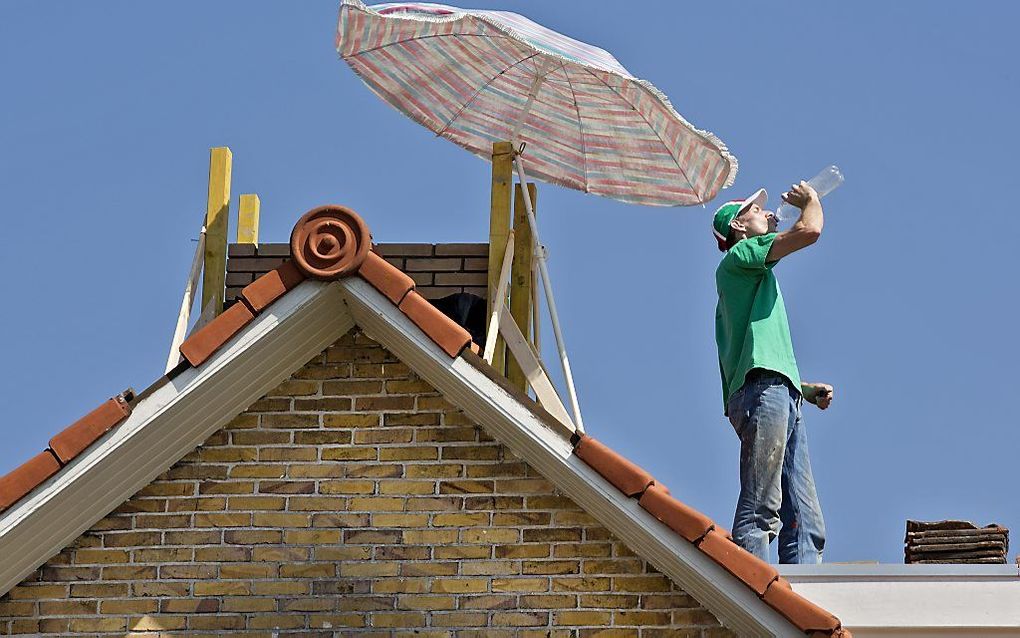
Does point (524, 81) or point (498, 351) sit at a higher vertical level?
point (524, 81)

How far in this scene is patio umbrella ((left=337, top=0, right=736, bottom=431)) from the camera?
39.2 ft

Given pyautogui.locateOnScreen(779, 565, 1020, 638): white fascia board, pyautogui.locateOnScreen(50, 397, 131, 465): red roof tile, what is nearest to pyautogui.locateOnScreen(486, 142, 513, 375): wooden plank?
pyautogui.locateOnScreen(779, 565, 1020, 638): white fascia board

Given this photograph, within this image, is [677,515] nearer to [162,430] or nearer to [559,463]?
[559,463]

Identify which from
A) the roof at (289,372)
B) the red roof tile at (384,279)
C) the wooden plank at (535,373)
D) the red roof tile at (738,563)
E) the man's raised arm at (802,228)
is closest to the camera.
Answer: the red roof tile at (738,563)

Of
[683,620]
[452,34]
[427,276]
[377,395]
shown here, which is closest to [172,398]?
[377,395]

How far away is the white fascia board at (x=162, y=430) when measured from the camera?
27.8 feet

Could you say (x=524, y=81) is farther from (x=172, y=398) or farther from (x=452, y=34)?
(x=172, y=398)

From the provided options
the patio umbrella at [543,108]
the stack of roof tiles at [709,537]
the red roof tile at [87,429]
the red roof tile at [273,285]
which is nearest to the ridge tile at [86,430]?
the red roof tile at [87,429]

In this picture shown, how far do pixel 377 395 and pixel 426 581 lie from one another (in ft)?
2.96

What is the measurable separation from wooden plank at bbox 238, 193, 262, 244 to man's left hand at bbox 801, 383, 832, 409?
3463mm

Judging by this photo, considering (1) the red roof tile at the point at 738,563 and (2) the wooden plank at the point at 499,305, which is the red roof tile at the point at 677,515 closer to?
(1) the red roof tile at the point at 738,563

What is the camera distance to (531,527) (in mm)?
8641

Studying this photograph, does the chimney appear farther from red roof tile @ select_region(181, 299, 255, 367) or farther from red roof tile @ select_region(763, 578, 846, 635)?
red roof tile @ select_region(763, 578, 846, 635)

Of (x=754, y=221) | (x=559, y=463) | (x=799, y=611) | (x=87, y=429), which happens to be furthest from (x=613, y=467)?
(x=754, y=221)
